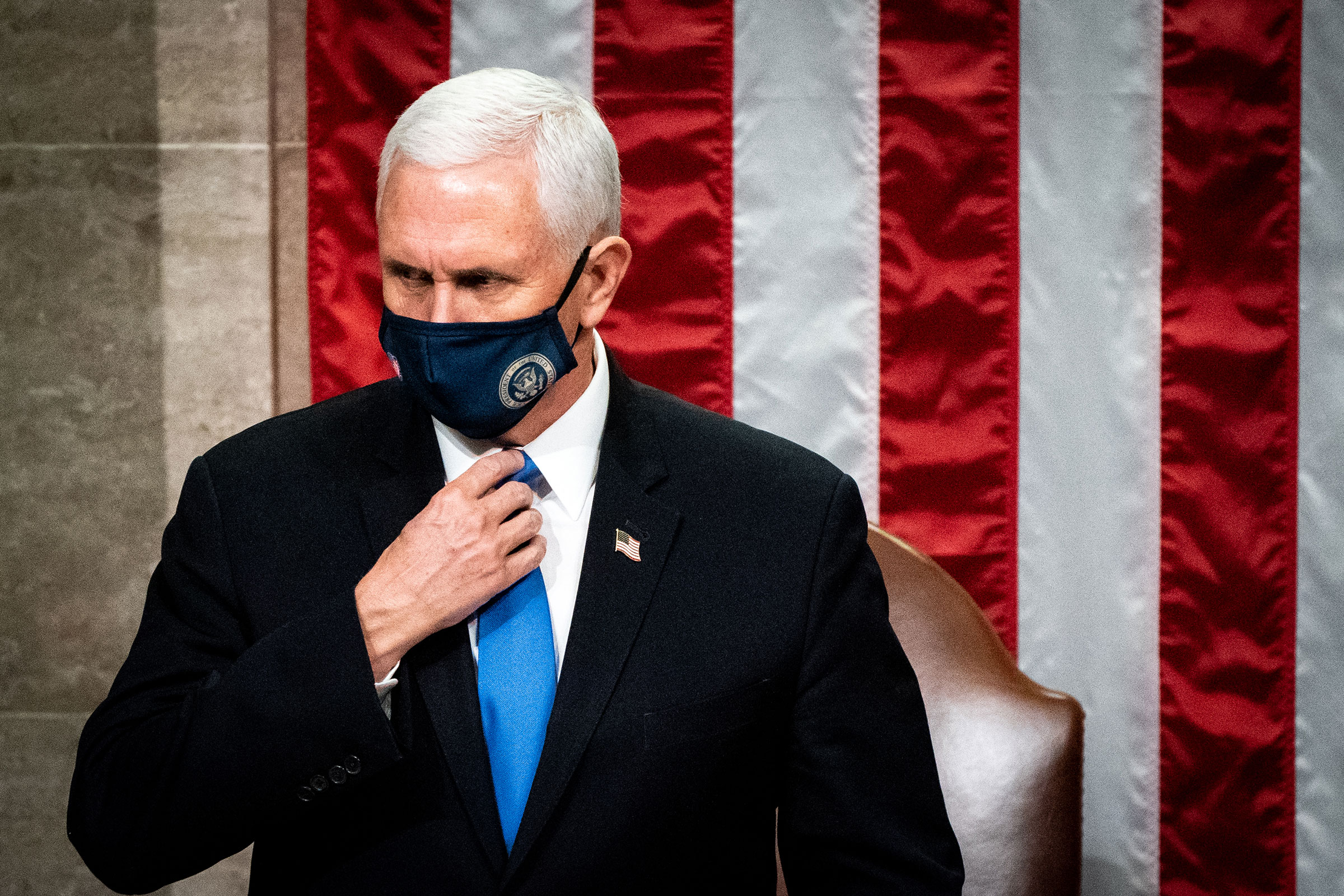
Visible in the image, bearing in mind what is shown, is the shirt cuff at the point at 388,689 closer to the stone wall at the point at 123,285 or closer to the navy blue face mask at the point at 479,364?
the navy blue face mask at the point at 479,364

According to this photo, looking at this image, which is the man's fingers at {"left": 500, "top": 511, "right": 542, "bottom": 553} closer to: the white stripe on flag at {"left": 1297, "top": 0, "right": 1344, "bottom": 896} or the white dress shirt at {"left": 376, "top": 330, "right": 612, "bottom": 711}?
the white dress shirt at {"left": 376, "top": 330, "right": 612, "bottom": 711}

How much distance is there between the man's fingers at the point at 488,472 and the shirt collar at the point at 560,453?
0.07 meters

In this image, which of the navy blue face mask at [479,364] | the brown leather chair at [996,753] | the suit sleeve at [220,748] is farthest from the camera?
the brown leather chair at [996,753]

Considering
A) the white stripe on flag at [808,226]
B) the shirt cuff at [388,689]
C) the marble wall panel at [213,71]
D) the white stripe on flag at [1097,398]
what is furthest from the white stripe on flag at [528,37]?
the shirt cuff at [388,689]

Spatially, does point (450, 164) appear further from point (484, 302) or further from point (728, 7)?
point (728, 7)

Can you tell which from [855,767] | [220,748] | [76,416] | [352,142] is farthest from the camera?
[76,416]

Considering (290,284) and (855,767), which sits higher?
(290,284)

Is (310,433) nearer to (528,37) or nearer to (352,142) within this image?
(352,142)

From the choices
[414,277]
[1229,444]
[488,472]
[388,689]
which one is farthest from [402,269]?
[1229,444]

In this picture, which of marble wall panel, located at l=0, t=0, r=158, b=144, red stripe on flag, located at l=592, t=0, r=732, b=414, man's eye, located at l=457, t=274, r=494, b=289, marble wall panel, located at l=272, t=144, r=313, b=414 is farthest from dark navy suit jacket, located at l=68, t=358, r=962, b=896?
marble wall panel, located at l=0, t=0, r=158, b=144

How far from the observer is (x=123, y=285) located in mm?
2158

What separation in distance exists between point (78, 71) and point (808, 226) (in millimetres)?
1524

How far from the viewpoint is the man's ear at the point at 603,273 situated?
49.4 inches

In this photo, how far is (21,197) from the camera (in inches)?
84.8
